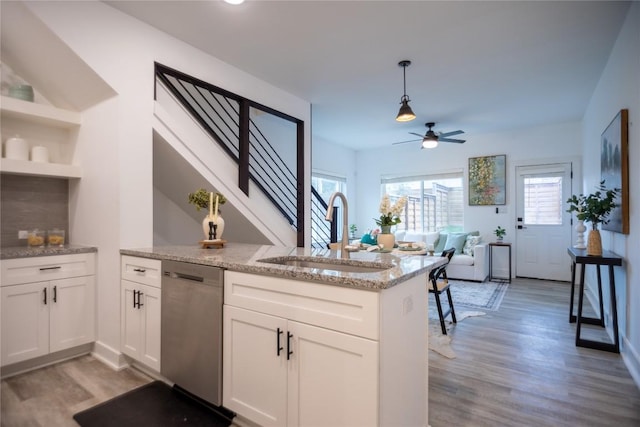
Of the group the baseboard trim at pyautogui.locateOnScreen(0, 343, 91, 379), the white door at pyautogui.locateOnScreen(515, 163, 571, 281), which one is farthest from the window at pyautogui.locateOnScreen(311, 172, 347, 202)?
the baseboard trim at pyautogui.locateOnScreen(0, 343, 91, 379)

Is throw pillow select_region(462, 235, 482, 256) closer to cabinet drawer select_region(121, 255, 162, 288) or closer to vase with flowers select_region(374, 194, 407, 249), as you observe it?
vase with flowers select_region(374, 194, 407, 249)

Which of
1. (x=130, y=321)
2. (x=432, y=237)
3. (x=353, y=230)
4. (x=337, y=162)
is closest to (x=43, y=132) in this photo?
(x=130, y=321)

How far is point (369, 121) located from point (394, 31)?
267 cm

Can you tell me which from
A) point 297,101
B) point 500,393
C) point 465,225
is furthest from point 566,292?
point 297,101

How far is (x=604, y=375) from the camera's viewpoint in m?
2.34

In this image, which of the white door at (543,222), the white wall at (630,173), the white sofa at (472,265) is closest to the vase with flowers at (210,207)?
the white wall at (630,173)

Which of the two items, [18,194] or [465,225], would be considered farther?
[465,225]

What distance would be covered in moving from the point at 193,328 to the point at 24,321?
1435 millimetres

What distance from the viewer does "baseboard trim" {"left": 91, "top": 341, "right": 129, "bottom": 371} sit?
2410mm

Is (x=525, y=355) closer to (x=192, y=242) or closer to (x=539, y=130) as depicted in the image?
(x=192, y=242)

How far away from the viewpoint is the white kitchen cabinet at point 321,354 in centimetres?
128

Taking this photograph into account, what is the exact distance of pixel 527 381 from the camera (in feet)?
7.36

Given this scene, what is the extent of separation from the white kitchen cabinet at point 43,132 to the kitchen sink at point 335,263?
6.88 feet

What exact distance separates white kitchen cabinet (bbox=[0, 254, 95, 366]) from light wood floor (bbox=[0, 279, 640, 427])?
0.64ft
